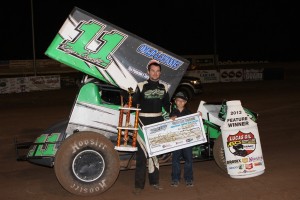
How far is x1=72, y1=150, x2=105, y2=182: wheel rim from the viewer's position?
254 inches

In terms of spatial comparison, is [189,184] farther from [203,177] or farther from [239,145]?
[239,145]

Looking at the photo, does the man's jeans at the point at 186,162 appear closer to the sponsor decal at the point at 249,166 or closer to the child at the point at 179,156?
the child at the point at 179,156

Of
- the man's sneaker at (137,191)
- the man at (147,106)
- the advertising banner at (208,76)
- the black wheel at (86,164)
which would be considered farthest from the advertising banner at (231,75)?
the black wheel at (86,164)

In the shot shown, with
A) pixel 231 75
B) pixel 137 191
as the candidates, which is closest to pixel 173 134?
pixel 137 191

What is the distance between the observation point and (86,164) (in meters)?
6.52

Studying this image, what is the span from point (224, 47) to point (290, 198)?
64.8m

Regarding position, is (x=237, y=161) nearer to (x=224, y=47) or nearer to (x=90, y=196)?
(x=90, y=196)

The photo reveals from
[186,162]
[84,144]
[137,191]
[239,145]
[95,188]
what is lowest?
[137,191]

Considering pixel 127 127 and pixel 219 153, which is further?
pixel 219 153

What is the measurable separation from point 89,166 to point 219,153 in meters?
2.26

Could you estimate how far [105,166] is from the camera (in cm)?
648

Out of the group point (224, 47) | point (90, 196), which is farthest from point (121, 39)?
point (224, 47)

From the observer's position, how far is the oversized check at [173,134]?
6559 mm

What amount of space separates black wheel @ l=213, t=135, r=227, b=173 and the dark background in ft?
184
